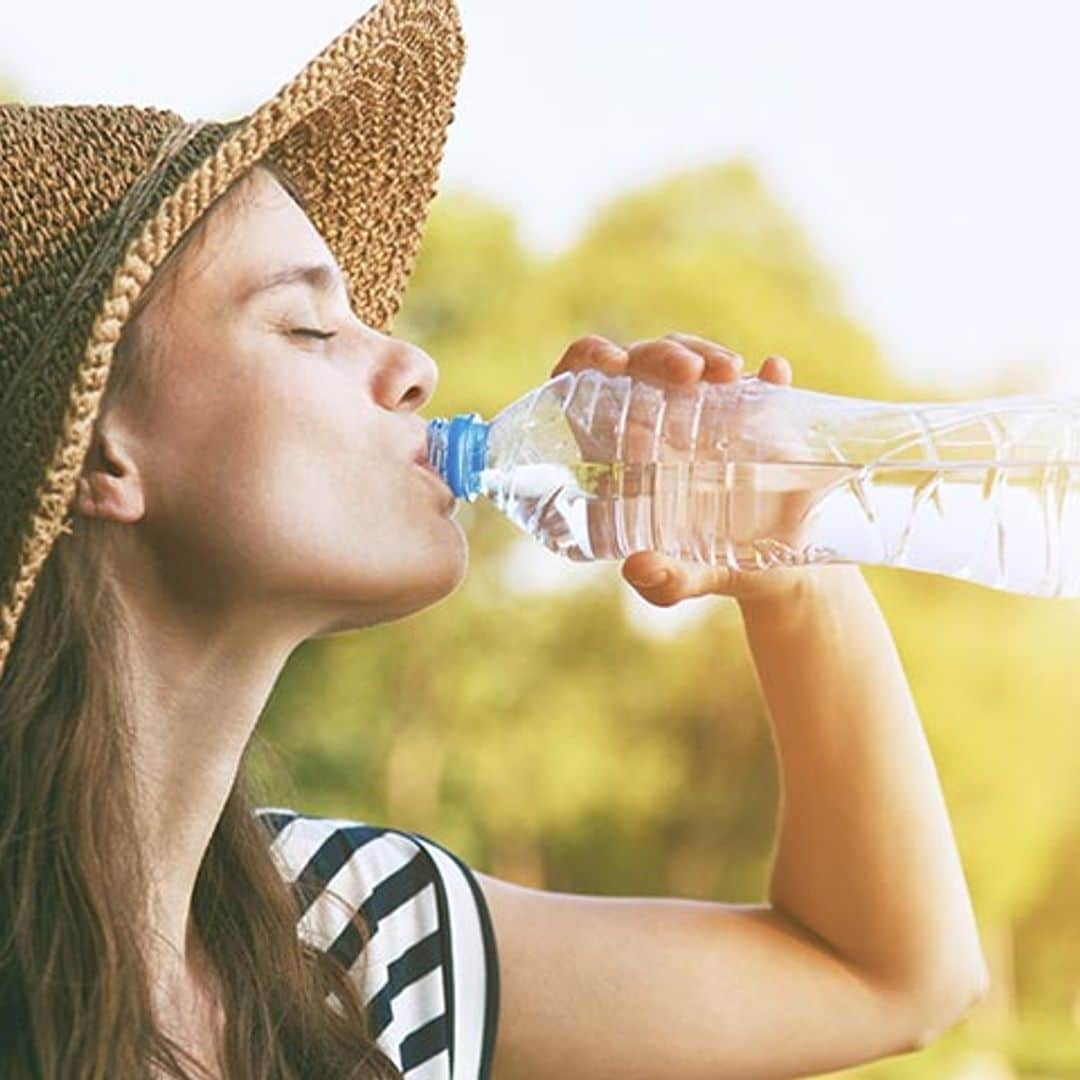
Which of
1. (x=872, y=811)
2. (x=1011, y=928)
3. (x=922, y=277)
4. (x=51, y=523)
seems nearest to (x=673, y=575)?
(x=872, y=811)

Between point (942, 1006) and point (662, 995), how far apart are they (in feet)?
0.66

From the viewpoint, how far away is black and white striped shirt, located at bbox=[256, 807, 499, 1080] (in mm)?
1543

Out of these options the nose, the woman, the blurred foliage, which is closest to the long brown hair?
the woman

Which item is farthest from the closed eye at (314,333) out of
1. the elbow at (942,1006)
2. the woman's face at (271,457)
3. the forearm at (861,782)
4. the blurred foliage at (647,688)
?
the blurred foliage at (647,688)

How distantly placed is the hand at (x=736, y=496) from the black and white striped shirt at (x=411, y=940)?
265mm

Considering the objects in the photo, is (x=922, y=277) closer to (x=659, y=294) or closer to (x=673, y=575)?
(x=659, y=294)

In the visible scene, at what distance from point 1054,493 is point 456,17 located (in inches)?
20.6

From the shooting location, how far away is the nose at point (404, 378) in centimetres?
136

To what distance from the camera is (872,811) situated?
5.23ft

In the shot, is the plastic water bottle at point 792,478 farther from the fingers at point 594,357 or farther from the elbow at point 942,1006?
the elbow at point 942,1006

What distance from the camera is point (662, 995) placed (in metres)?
1.59

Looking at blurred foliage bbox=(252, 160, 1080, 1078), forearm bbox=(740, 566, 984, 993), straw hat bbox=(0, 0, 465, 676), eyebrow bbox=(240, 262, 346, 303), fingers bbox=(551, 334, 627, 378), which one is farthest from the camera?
blurred foliage bbox=(252, 160, 1080, 1078)

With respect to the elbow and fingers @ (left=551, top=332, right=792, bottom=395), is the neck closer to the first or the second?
fingers @ (left=551, top=332, right=792, bottom=395)

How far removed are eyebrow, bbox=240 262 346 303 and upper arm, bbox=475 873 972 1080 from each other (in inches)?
17.6
